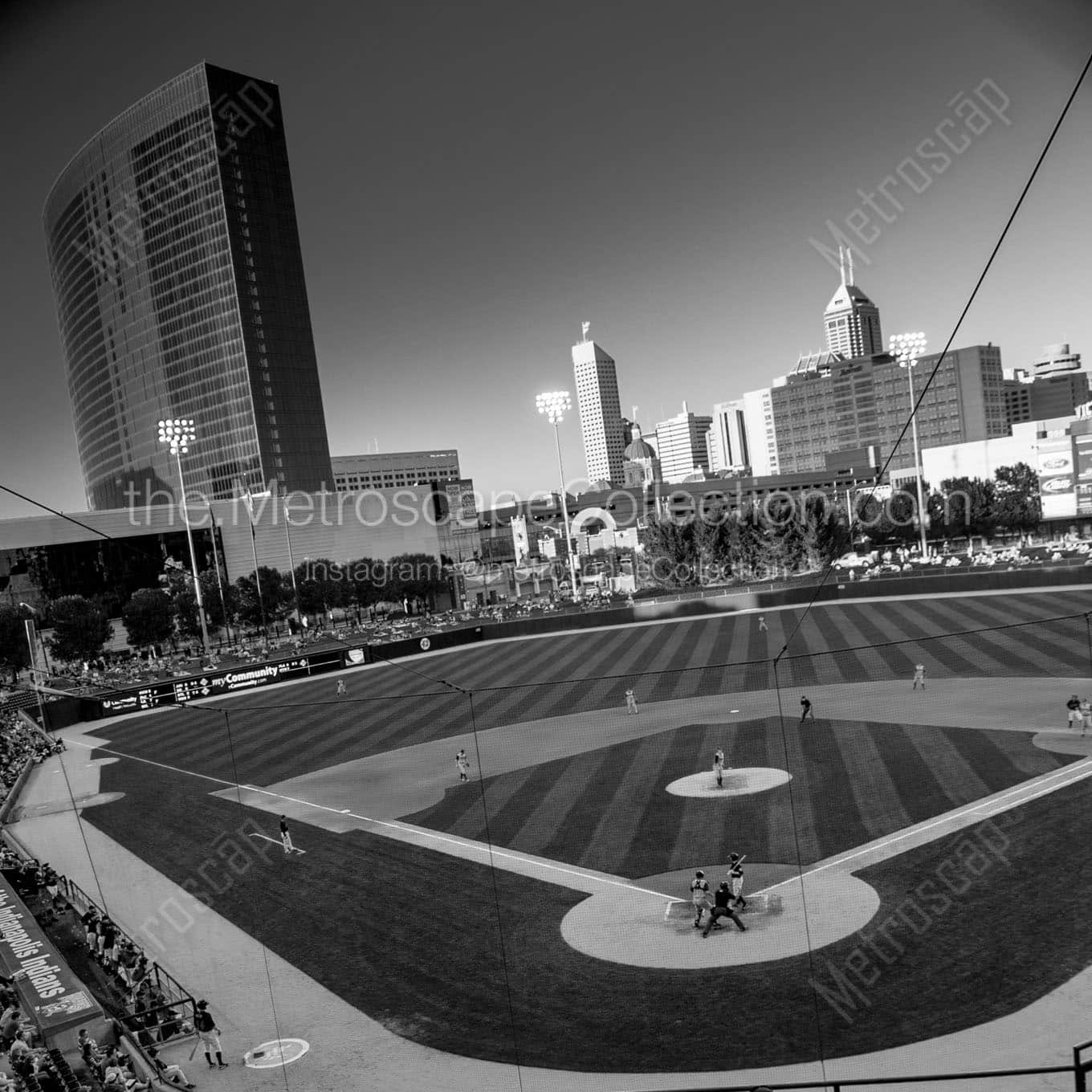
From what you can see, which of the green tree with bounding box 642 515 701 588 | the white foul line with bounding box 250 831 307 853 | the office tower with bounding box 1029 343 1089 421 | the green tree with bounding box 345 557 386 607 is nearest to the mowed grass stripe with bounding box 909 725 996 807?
the white foul line with bounding box 250 831 307 853

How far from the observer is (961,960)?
36.9 feet

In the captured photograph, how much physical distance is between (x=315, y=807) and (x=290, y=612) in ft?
182

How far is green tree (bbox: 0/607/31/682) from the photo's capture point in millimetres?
52000

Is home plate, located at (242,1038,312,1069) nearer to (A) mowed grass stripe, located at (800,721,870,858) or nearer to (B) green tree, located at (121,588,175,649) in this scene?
(A) mowed grass stripe, located at (800,721,870,858)

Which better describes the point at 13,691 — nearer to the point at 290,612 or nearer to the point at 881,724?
the point at 290,612

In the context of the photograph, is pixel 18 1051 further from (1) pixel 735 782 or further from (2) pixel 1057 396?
(2) pixel 1057 396

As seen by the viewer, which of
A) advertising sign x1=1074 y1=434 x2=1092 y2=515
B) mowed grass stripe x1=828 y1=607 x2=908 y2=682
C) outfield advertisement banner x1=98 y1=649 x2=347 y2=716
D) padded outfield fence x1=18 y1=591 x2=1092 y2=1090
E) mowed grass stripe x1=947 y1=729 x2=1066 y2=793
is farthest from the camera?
advertising sign x1=1074 y1=434 x2=1092 y2=515

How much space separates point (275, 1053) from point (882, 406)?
17240 cm

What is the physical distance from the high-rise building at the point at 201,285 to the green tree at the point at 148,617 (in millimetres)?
60203

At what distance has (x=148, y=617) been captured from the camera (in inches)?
2484

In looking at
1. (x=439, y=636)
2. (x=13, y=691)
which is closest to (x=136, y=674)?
(x=13, y=691)

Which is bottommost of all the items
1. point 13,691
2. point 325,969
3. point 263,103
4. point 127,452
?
point 325,969

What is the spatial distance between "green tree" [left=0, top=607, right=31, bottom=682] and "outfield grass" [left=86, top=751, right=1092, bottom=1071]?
143ft

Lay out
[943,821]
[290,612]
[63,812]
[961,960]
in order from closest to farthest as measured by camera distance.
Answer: [961,960], [943,821], [63,812], [290,612]
